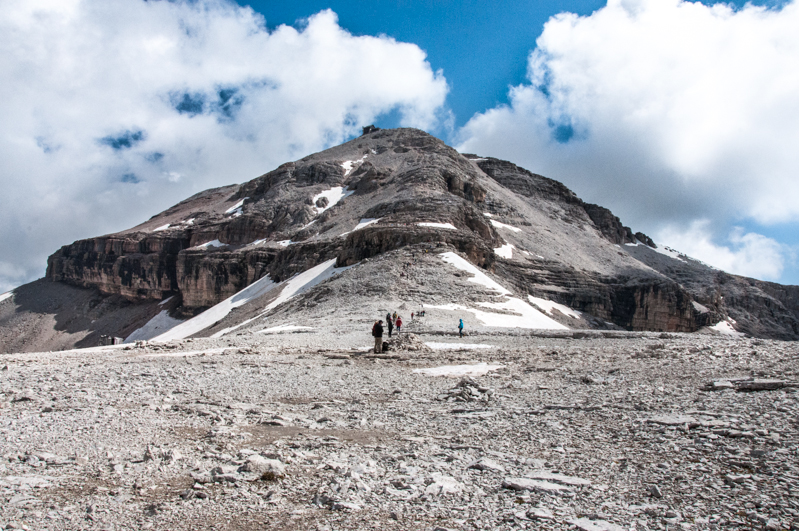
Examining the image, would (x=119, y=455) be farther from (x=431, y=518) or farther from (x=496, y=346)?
(x=496, y=346)

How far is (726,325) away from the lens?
92.4 metres

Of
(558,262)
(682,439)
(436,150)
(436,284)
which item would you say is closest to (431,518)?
(682,439)

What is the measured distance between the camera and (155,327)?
277ft

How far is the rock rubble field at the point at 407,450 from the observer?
4.36 meters

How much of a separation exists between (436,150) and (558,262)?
42883 mm

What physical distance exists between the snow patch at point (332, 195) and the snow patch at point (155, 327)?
34.0m

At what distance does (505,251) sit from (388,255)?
32418mm

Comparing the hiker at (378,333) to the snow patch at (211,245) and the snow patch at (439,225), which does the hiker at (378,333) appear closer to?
the snow patch at (439,225)

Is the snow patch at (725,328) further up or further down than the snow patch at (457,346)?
further up

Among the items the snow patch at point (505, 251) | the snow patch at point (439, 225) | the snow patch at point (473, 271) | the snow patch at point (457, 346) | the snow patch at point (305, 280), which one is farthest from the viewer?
the snow patch at point (505, 251)

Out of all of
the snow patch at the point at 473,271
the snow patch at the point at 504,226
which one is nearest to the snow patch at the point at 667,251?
the snow patch at the point at 504,226

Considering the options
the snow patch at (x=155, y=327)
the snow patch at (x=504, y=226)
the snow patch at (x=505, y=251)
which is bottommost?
the snow patch at (x=155, y=327)

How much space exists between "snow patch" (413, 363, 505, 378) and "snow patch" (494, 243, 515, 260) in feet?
183

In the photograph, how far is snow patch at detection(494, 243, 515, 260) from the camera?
6962 centimetres
